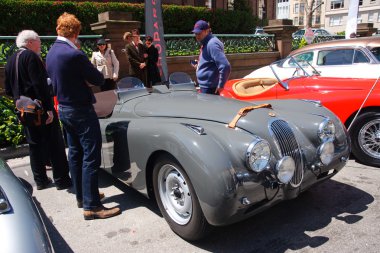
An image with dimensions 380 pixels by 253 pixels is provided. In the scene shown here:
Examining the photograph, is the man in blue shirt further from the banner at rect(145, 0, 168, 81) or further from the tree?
the tree

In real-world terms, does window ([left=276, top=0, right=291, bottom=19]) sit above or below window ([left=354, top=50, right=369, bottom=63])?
above

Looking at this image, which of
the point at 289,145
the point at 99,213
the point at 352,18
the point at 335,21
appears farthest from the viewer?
the point at 335,21

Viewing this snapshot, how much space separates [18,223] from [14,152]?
398cm

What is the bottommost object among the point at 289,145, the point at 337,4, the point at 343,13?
the point at 289,145

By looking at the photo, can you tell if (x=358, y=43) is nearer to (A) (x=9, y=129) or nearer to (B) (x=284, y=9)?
(A) (x=9, y=129)

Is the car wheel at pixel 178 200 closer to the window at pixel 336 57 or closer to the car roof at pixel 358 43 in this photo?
the window at pixel 336 57

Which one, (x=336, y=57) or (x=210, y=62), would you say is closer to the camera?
(x=210, y=62)

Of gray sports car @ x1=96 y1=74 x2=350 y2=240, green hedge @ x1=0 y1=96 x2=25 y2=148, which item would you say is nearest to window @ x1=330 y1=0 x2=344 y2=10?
green hedge @ x1=0 y1=96 x2=25 y2=148

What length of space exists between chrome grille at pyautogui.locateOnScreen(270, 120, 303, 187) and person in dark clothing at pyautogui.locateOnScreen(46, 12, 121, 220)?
167cm

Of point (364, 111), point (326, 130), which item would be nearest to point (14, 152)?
point (326, 130)

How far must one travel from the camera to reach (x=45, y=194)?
4219 mm

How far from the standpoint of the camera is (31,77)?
3.95 m

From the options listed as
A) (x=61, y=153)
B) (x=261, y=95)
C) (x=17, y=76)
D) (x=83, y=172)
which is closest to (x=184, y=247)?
(x=83, y=172)

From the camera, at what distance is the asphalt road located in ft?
9.58
